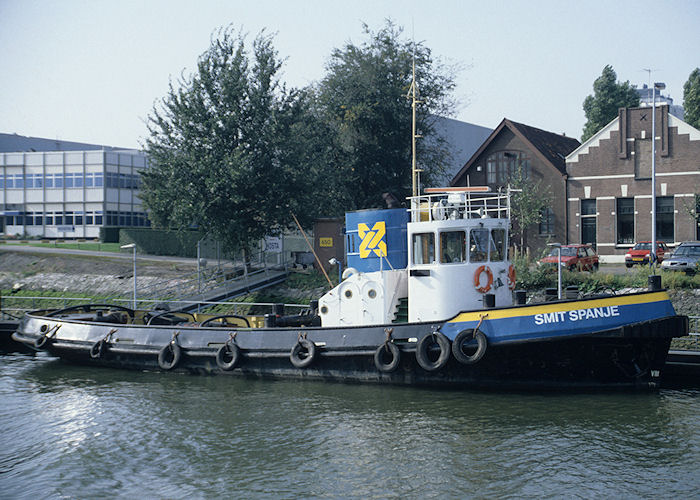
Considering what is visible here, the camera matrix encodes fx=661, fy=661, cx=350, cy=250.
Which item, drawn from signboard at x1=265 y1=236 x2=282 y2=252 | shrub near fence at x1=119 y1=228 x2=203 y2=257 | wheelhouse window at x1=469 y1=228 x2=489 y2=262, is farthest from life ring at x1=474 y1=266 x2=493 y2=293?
shrub near fence at x1=119 y1=228 x2=203 y2=257

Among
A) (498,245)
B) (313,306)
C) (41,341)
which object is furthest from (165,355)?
(498,245)

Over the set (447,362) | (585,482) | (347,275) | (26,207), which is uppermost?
(26,207)

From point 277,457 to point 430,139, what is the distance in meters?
27.1

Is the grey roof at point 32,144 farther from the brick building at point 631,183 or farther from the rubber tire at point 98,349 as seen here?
the rubber tire at point 98,349

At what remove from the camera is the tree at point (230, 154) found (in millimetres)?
25781

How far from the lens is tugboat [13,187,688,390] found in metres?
12.9

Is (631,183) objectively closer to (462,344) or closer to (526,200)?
(526,200)

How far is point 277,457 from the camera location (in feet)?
34.7

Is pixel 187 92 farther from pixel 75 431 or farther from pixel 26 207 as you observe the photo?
pixel 26 207

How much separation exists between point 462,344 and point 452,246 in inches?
83.8

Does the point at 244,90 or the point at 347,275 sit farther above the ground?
the point at 244,90

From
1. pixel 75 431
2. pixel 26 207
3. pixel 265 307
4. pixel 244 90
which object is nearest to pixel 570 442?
pixel 75 431

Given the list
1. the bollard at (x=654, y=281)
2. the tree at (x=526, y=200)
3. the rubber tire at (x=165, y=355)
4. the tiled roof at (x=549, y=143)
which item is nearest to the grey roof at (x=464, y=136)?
the tiled roof at (x=549, y=143)

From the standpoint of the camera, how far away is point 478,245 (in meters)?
14.1
